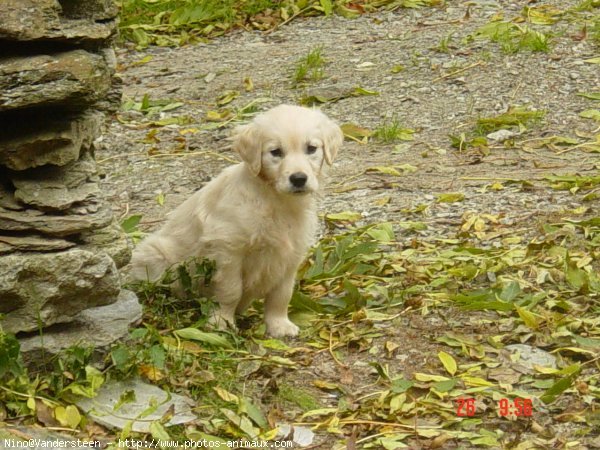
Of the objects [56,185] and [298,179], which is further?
[298,179]

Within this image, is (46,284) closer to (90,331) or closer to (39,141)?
(90,331)

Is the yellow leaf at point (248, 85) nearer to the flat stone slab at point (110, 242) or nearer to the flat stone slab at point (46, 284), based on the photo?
the flat stone slab at point (110, 242)

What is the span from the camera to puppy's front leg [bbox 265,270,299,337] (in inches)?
253

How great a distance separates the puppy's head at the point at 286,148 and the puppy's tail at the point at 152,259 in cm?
74

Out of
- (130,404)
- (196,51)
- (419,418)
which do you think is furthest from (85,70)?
(196,51)

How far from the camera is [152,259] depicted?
670cm

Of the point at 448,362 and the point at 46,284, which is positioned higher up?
the point at 46,284

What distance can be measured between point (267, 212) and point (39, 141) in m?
1.49

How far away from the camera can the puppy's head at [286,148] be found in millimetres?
6152

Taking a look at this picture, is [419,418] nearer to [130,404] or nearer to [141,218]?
[130,404]

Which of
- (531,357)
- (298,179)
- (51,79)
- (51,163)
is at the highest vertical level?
(51,79)

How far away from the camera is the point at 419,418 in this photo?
17.5 ft
